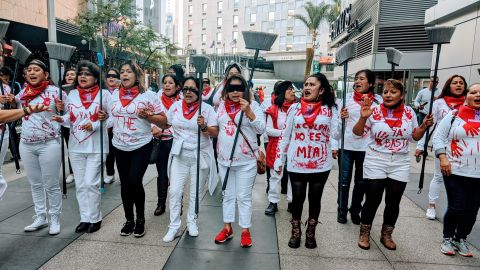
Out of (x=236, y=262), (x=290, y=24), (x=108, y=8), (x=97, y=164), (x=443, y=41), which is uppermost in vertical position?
(x=290, y=24)

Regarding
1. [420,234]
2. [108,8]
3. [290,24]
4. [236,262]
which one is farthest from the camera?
[290,24]

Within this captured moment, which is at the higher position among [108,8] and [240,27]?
[240,27]

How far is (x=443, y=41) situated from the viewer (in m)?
4.65

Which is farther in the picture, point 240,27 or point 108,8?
point 240,27

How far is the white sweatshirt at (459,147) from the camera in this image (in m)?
3.70

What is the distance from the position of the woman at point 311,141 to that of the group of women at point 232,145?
11mm

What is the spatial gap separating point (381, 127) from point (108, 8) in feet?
46.3

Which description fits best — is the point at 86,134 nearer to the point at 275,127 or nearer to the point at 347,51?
the point at 275,127

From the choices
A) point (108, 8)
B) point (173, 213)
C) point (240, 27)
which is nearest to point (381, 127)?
point (173, 213)

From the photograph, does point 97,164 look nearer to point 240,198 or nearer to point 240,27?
point 240,198

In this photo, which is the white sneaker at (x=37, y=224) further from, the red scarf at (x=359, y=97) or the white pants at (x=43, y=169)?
the red scarf at (x=359, y=97)

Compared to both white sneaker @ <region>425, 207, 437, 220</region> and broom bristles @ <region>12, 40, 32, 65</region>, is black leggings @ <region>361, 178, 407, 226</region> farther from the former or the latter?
broom bristles @ <region>12, 40, 32, 65</region>

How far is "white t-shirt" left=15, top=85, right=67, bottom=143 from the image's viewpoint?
4055 mm

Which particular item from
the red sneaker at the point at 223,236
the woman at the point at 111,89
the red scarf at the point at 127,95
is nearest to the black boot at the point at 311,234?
the red sneaker at the point at 223,236
